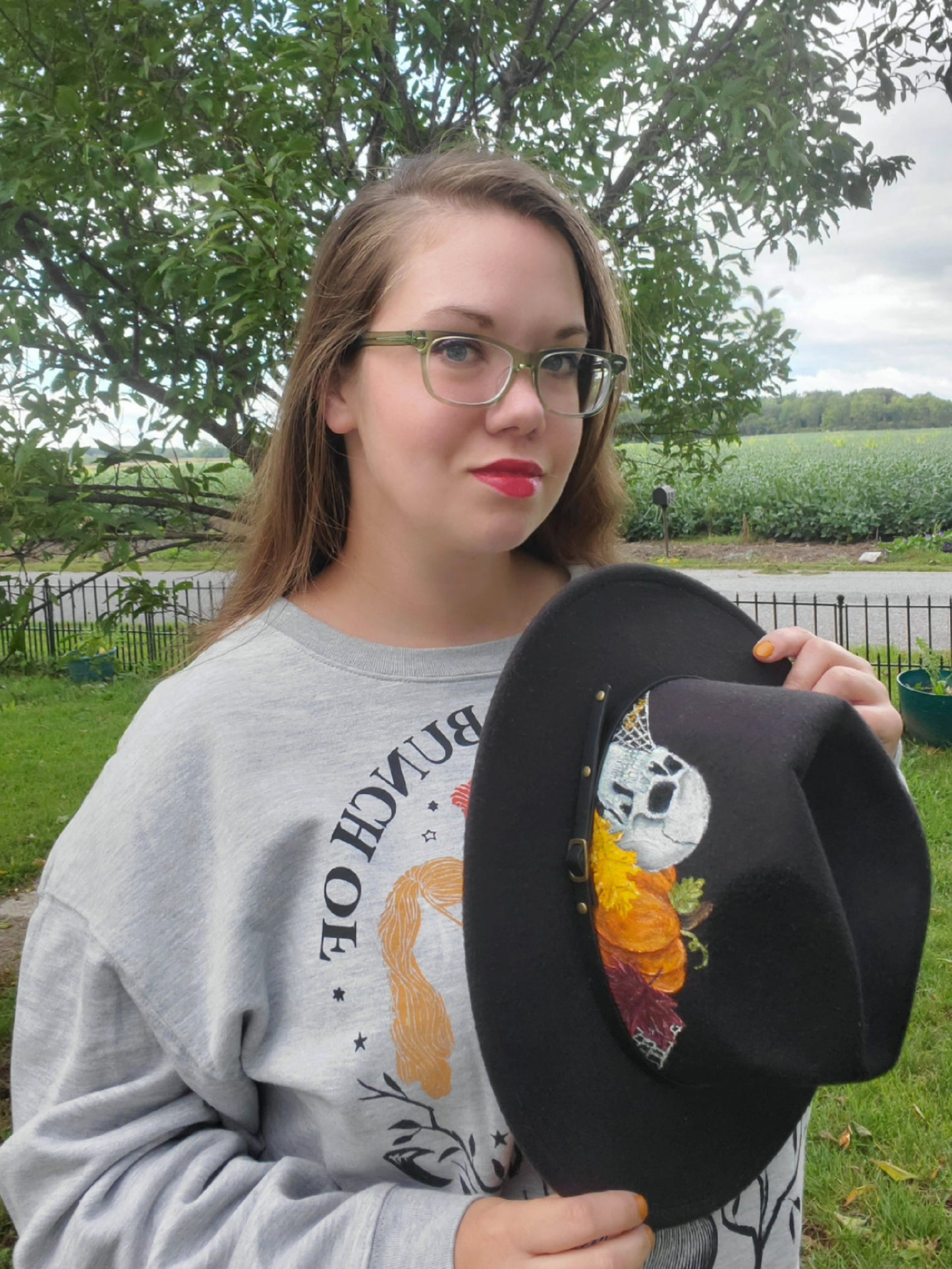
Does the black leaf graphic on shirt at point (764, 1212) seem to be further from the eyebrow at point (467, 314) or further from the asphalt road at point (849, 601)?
the asphalt road at point (849, 601)

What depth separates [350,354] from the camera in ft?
4.22

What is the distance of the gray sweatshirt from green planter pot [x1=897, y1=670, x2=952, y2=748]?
272 inches

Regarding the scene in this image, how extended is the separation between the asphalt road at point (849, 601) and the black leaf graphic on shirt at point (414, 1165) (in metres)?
8.94

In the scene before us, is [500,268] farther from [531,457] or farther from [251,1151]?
[251,1151]

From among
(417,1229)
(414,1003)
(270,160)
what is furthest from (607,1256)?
(270,160)

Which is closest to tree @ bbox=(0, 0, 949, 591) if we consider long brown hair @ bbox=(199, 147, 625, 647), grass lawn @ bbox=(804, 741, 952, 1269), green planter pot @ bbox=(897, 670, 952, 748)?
long brown hair @ bbox=(199, 147, 625, 647)

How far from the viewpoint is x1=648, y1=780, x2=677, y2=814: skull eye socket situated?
3.36 feet

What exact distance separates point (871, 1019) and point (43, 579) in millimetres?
2674

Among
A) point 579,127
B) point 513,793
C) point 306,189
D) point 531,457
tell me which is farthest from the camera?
point 579,127

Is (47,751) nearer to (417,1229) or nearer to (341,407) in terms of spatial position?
(341,407)

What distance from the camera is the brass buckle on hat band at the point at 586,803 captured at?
1.02 meters

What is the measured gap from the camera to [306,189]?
2482mm

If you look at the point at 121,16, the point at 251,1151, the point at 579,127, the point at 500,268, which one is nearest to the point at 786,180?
the point at 579,127

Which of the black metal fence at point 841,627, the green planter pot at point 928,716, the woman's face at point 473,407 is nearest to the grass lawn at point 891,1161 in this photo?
the woman's face at point 473,407
